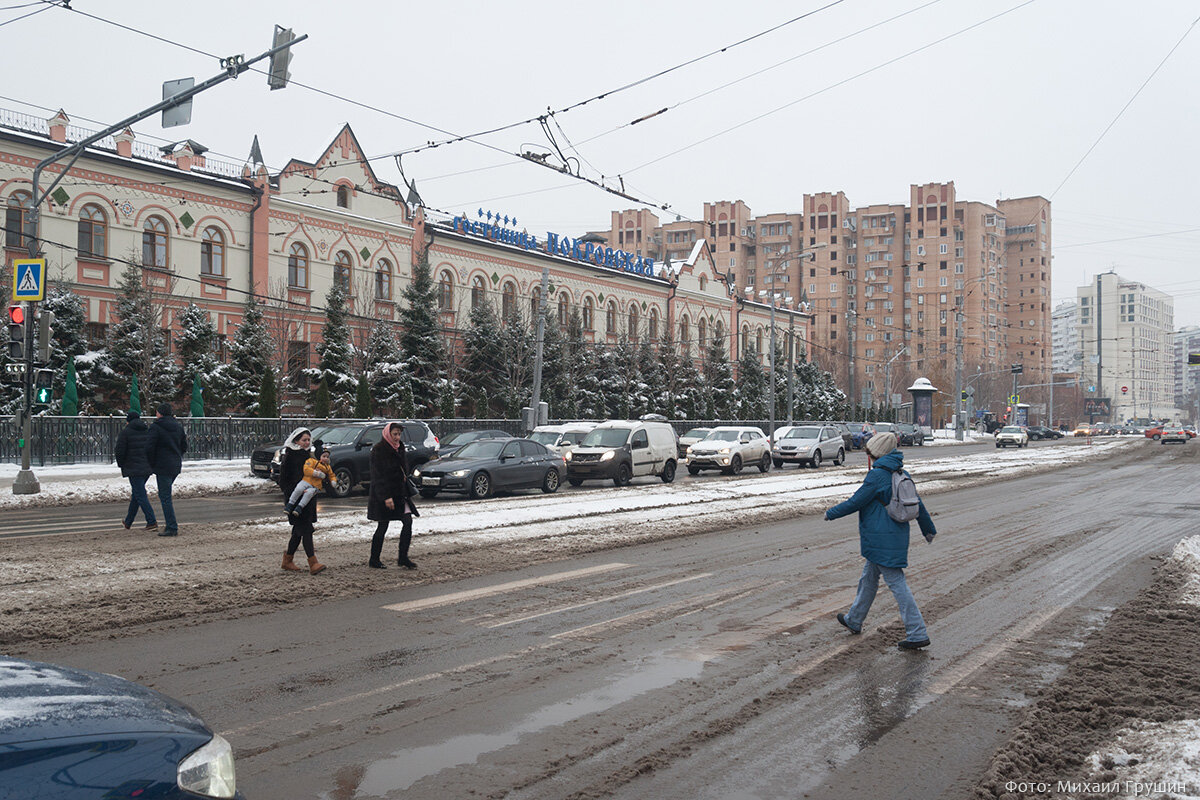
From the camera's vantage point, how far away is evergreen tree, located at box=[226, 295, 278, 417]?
120ft

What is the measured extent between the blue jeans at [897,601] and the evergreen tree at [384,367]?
117 ft

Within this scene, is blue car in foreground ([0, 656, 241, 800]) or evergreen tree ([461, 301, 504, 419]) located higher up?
evergreen tree ([461, 301, 504, 419])

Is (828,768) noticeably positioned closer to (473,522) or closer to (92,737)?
(92,737)

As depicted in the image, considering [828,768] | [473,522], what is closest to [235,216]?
[473,522]

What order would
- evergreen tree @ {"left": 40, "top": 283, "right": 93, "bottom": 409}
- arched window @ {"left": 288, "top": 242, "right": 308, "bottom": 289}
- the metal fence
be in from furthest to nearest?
arched window @ {"left": 288, "top": 242, "right": 308, "bottom": 289}, evergreen tree @ {"left": 40, "top": 283, "right": 93, "bottom": 409}, the metal fence

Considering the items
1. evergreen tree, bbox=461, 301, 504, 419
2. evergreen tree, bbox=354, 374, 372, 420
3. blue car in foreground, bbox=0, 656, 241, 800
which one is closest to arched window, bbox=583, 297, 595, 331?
evergreen tree, bbox=461, 301, 504, 419

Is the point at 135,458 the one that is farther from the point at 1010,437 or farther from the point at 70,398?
the point at 1010,437

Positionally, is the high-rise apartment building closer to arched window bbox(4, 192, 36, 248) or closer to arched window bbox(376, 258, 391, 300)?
arched window bbox(376, 258, 391, 300)

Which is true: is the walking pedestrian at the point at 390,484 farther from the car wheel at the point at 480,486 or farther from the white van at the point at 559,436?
the white van at the point at 559,436

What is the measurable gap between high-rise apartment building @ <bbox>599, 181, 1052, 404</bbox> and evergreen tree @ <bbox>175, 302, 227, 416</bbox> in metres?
102

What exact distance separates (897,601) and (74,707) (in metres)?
6.35

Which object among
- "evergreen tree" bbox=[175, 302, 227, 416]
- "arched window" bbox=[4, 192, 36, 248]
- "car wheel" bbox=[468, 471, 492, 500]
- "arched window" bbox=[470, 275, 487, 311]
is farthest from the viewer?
"arched window" bbox=[470, 275, 487, 311]

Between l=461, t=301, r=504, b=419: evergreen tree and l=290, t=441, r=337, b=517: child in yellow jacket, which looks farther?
l=461, t=301, r=504, b=419: evergreen tree

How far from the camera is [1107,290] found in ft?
485
